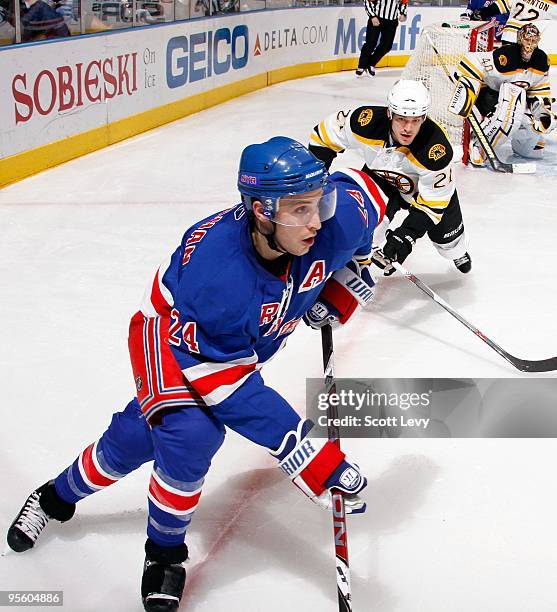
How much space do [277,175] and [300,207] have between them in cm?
8

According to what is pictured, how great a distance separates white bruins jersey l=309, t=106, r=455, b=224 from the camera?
3324 mm

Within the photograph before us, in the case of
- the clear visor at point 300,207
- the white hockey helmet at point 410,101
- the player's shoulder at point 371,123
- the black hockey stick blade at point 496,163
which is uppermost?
the clear visor at point 300,207

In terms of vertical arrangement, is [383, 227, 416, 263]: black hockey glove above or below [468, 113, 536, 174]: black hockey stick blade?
above

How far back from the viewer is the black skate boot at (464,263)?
374cm

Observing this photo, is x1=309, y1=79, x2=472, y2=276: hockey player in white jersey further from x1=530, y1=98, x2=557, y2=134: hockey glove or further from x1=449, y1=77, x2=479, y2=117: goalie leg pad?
x1=530, y1=98, x2=557, y2=134: hockey glove

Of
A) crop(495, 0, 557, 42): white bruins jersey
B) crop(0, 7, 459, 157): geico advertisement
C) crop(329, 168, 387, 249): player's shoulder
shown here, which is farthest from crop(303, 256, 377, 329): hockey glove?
crop(495, 0, 557, 42): white bruins jersey

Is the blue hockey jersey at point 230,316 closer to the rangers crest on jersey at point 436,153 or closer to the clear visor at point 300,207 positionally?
the clear visor at point 300,207

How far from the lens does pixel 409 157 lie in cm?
334

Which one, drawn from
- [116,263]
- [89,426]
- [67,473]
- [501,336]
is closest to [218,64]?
[116,263]

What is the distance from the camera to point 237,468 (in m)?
2.39

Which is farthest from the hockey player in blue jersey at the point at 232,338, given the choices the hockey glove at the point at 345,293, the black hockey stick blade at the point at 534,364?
the black hockey stick blade at the point at 534,364

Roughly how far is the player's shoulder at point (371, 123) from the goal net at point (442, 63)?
112 inches
